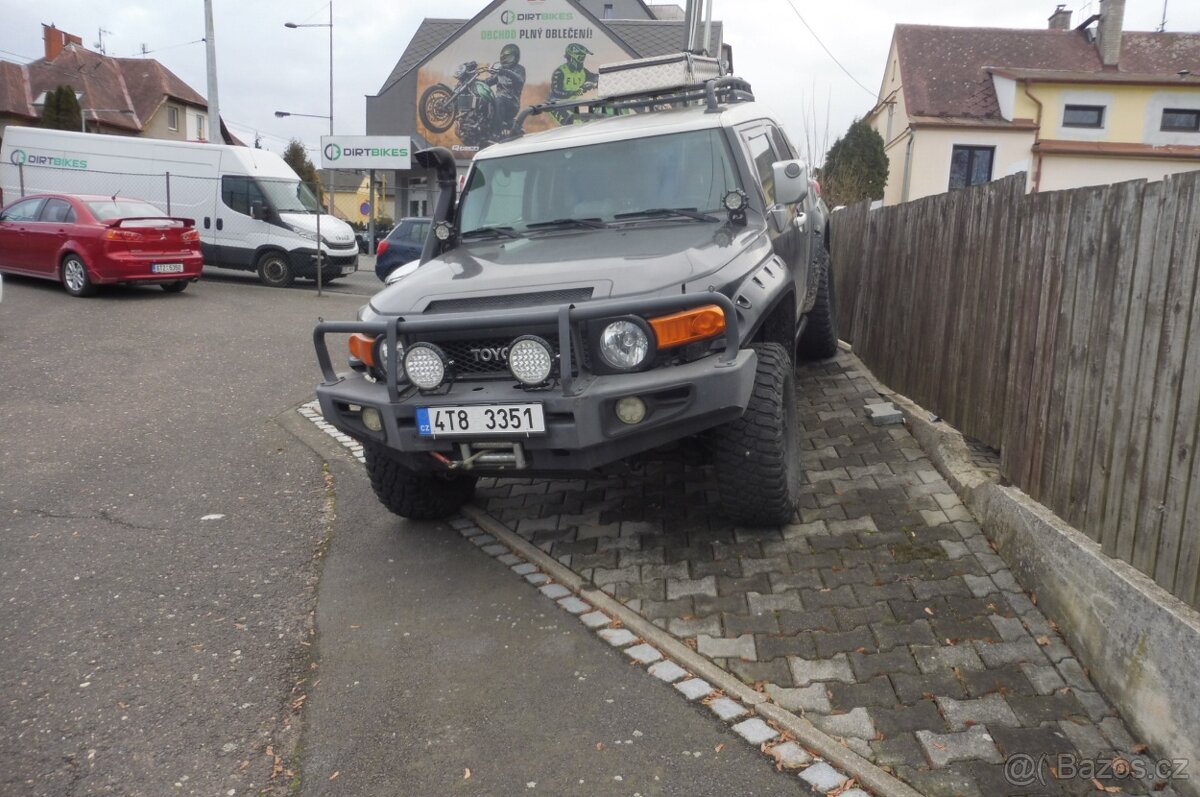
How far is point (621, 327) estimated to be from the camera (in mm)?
3930

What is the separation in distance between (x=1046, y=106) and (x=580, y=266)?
3319 cm

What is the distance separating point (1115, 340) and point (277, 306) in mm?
13116

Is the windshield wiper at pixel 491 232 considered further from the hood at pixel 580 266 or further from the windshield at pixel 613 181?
the hood at pixel 580 266

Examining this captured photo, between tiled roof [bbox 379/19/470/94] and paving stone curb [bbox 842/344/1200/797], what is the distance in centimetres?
3875

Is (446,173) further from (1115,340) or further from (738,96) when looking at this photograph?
(1115,340)

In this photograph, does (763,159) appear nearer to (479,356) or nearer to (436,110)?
(479,356)

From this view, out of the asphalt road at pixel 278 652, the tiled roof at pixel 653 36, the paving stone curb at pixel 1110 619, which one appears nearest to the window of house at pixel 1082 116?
the tiled roof at pixel 653 36

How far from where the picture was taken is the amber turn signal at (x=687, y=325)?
3908 mm

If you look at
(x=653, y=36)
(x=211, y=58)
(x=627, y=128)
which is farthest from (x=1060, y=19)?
(x=627, y=128)

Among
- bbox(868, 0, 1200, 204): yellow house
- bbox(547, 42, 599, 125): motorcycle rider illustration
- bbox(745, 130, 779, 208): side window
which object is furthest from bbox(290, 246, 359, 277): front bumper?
bbox(868, 0, 1200, 204): yellow house

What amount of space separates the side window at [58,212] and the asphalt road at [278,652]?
8.26m

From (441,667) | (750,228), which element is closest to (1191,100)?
(750,228)

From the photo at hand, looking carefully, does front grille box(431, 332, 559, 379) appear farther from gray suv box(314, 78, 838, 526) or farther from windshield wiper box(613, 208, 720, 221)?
windshield wiper box(613, 208, 720, 221)

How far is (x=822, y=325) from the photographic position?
7.79 metres
